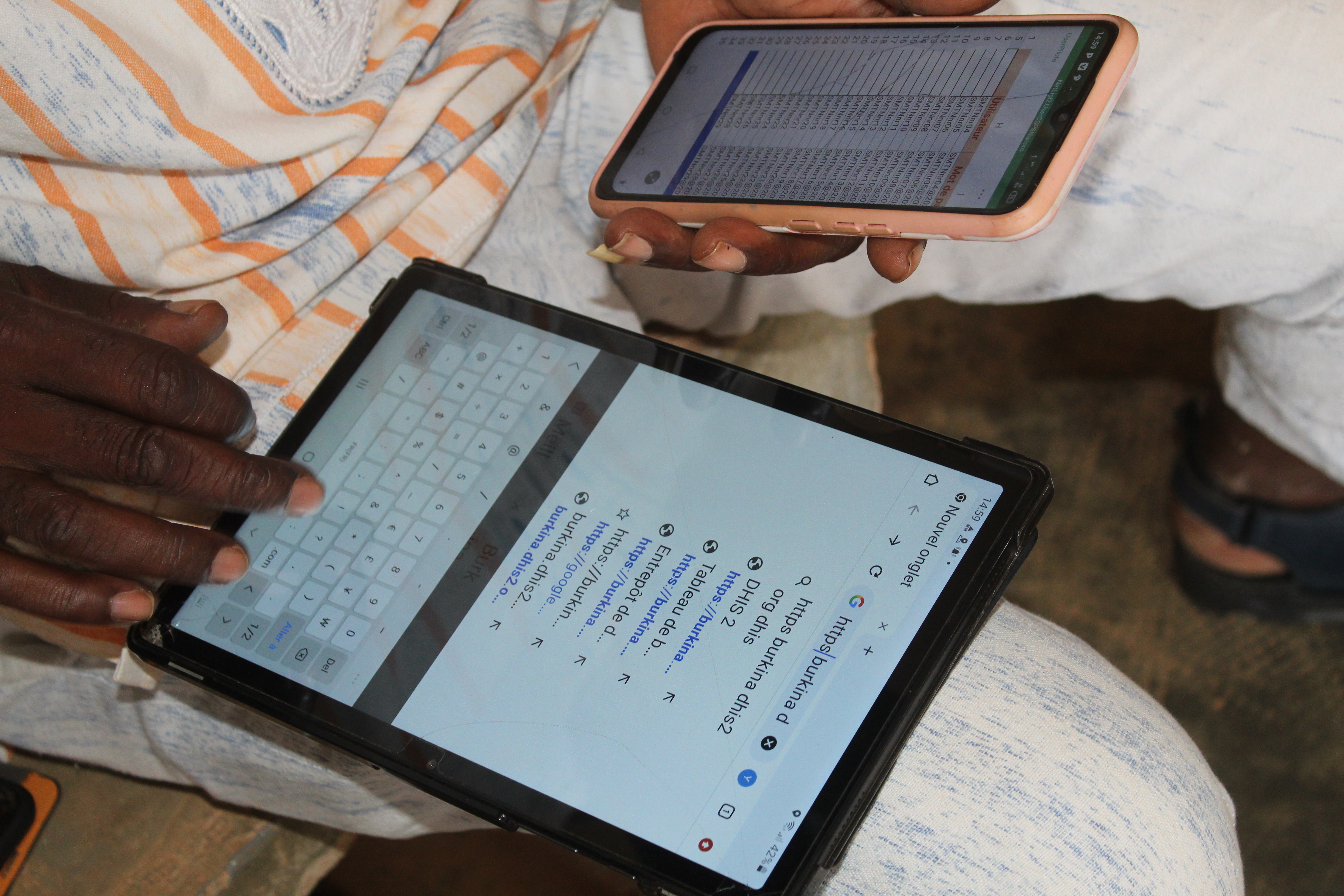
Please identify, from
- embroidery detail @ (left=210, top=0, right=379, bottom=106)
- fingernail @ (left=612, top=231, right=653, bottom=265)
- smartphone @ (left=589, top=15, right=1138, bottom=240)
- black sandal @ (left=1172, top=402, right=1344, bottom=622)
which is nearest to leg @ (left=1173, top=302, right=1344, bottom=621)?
black sandal @ (left=1172, top=402, right=1344, bottom=622)

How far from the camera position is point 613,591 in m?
0.44

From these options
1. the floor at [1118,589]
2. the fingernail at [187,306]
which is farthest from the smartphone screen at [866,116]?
the floor at [1118,589]

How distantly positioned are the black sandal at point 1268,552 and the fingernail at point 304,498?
719 mm

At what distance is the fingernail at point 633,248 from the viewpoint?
1.65 ft

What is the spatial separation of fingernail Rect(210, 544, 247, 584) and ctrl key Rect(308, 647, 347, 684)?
55 millimetres

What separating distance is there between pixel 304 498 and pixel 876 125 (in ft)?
1.08

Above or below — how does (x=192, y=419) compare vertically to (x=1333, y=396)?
below

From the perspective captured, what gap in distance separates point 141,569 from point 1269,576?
2.79ft

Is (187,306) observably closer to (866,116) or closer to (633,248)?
(633,248)

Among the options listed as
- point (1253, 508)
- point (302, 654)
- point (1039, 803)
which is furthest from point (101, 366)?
point (1253, 508)

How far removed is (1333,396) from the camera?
0.63 metres

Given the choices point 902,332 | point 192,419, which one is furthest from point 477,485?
point 902,332

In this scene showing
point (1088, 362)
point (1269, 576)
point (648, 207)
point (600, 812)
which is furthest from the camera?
point (1088, 362)

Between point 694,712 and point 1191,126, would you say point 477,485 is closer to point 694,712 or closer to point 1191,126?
point 694,712
